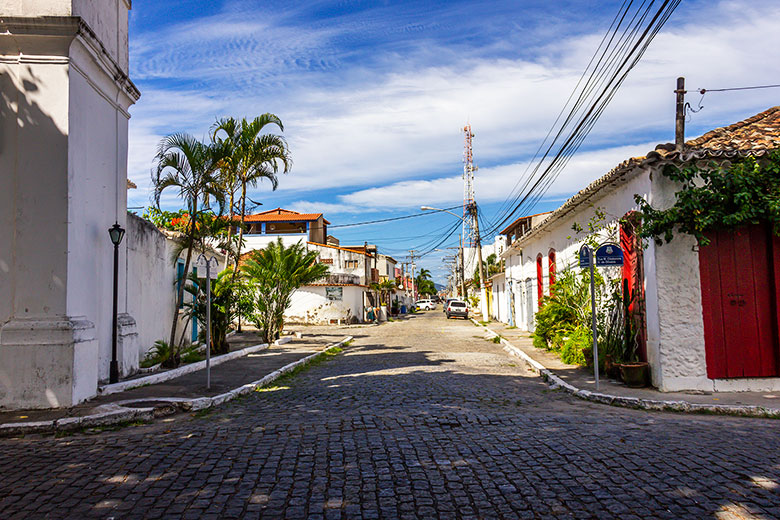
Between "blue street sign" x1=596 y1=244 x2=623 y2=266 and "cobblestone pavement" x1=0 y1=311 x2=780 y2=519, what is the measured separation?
2.41 m

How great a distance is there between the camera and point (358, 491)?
4.76 metres

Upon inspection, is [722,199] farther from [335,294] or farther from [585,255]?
[335,294]

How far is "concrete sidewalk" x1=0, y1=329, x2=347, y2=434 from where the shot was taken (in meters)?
7.33

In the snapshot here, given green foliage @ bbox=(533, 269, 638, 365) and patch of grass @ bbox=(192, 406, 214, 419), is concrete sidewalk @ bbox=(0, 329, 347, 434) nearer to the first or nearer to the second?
→ patch of grass @ bbox=(192, 406, 214, 419)

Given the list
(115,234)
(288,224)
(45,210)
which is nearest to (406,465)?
(45,210)

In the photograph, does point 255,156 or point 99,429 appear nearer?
point 99,429

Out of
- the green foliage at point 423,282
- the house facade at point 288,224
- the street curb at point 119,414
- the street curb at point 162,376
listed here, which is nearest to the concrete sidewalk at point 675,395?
the street curb at point 119,414

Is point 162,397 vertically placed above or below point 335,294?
below

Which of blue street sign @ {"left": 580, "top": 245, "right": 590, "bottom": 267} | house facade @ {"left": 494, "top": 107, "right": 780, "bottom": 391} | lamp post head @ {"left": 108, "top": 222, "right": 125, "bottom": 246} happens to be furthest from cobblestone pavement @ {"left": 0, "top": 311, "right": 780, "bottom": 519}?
lamp post head @ {"left": 108, "top": 222, "right": 125, "bottom": 246}

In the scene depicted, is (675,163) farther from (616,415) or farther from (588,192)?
(616,415)

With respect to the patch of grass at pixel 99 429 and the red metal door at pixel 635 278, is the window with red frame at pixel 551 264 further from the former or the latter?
the patch of grass at pixel 99 429

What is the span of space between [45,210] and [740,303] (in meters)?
10.8

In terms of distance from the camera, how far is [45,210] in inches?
329

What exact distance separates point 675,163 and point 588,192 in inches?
131
